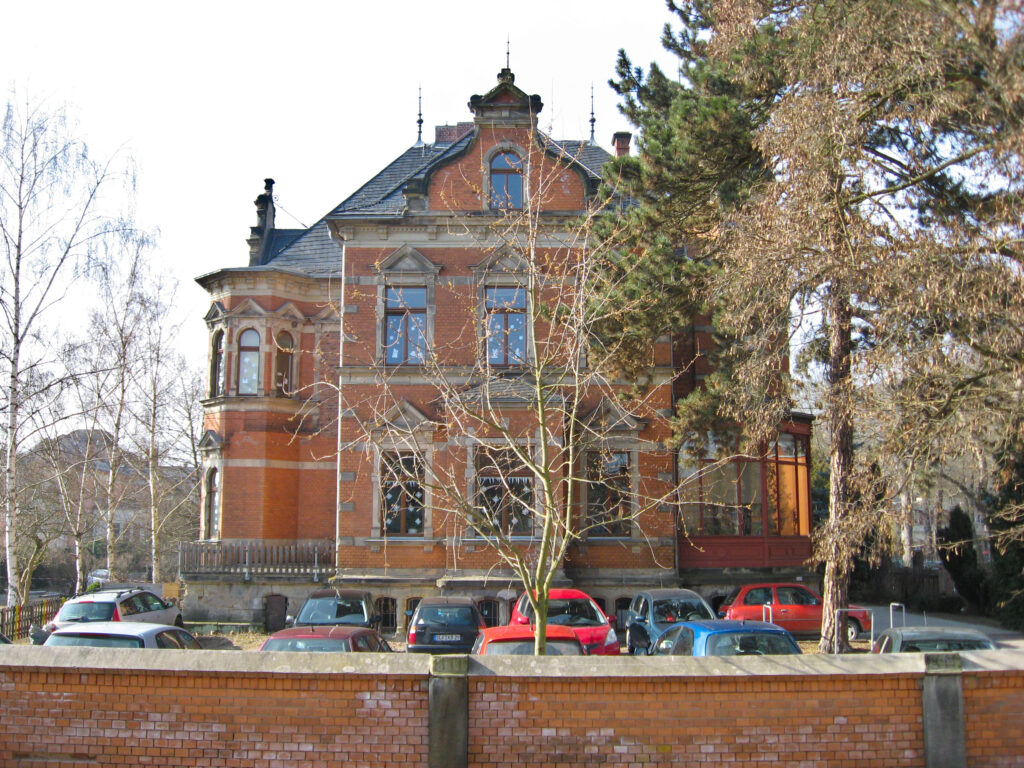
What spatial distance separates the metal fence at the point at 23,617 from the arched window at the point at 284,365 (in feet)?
27.6

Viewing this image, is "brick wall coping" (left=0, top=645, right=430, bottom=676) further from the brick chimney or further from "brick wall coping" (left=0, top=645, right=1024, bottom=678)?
the brick chimney

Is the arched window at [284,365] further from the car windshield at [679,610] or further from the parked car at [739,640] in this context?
the parked car at [739,640]

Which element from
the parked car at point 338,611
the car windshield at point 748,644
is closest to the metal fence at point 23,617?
the parked car at point 338,611

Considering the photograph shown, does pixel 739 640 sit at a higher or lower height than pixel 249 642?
higher

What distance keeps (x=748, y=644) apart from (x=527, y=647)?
2999 mm

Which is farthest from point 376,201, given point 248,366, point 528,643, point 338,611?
point 528,643

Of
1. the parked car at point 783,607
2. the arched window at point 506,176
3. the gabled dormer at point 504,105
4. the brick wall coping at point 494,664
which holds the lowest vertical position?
the parked car at point 783,607

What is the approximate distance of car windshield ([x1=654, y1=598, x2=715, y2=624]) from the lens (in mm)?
16406

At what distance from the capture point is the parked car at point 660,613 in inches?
635

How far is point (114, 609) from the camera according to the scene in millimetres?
18062

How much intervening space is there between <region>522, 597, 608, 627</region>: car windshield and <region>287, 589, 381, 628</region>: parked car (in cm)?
342

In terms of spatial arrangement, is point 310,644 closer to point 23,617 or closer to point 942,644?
point 942,644

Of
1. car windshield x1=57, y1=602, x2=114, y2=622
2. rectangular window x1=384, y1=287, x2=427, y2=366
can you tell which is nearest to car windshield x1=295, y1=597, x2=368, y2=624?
car windshield x1=57, y1=602, x2=114, y2=622

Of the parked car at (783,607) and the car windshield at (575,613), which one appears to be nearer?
the car windshield at (575,613)
